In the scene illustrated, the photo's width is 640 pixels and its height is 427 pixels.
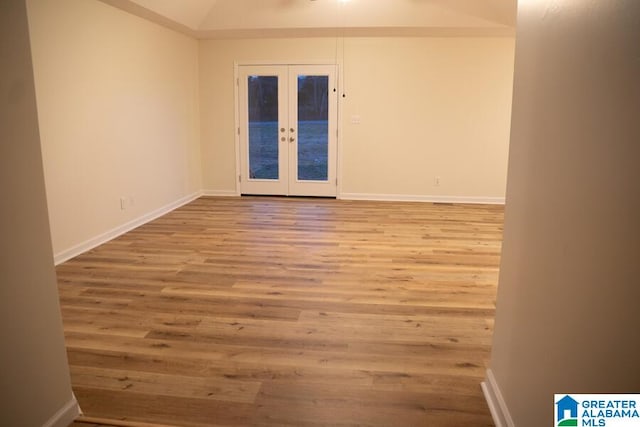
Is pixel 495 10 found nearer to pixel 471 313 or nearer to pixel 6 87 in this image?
pixel 471 313

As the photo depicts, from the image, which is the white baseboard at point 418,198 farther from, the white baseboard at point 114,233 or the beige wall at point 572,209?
the beige wall at point 572,209

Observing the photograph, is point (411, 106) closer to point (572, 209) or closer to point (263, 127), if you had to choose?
point (263, 127)

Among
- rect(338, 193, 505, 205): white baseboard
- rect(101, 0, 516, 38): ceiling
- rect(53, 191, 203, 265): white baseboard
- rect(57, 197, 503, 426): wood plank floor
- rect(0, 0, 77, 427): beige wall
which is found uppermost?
rect(101, 0, 516, 38): ceiling

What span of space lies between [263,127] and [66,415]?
5.83 metres

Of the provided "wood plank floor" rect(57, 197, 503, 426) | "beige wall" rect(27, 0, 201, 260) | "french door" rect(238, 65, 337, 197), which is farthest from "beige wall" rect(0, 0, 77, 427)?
"french door" rect(238, 65, 337, 197)

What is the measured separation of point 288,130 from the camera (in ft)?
23.9

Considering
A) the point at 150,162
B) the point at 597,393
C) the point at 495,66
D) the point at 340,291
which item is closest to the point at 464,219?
the point at 495,66

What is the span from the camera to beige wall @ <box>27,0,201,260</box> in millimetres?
4105

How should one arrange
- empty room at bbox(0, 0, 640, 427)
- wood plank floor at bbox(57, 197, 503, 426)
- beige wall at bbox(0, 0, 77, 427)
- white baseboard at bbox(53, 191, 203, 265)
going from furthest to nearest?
white baseboard at bbox(53, 191, 203, 265), wood plank floor at bbox(57, 197, 503, 426), beige wall at bbox(0, 0, 77, 427), empty room at bbox(0, 0, 640, 427)

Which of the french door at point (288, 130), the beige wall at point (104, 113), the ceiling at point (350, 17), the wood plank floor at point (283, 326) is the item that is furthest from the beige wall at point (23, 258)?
the french door at point (288, 130)

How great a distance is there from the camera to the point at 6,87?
159 cm

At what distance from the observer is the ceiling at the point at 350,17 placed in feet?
19.8

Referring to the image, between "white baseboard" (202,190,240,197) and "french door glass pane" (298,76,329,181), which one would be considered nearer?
"french door glass pane" (298,76,329,181)

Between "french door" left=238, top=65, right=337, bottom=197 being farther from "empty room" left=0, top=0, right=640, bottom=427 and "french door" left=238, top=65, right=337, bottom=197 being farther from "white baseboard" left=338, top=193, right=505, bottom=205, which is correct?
"white baseboard" left=338, top=193, right=505, bottom=205
